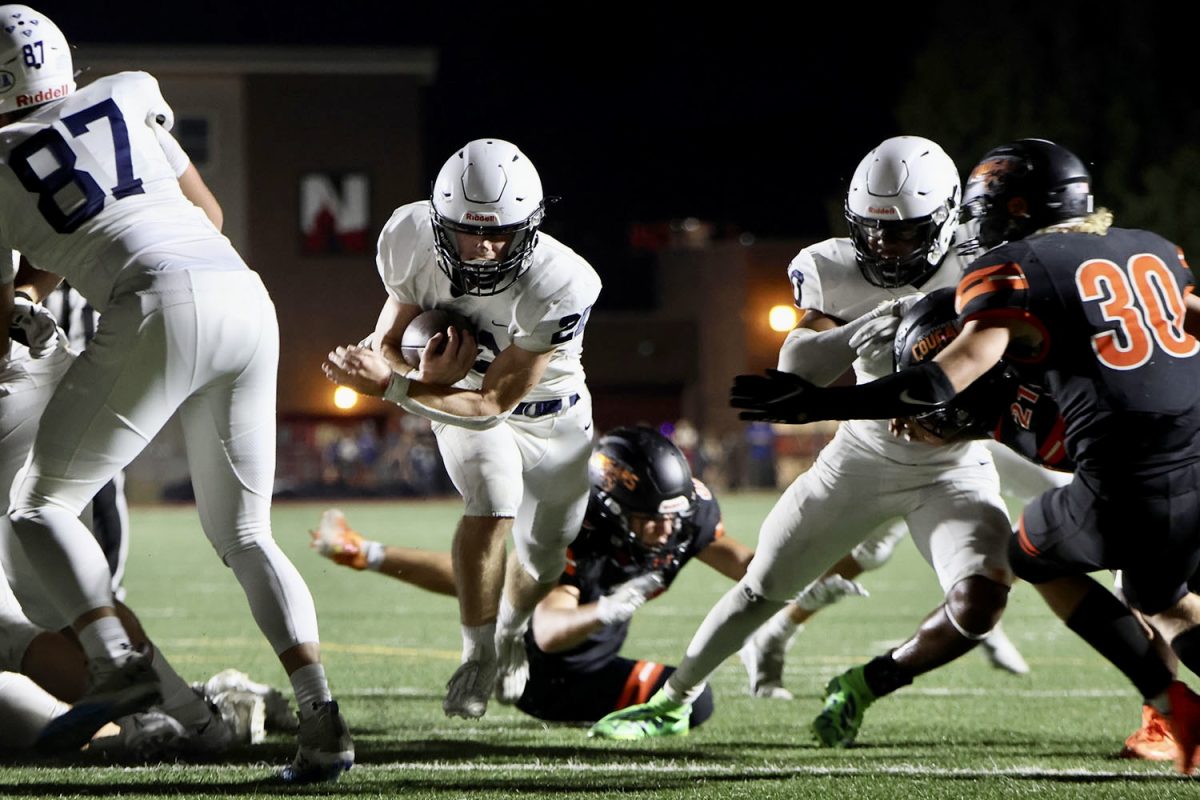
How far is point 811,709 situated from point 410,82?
22652 mm

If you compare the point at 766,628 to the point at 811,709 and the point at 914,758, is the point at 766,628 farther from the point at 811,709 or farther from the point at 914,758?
the point at 914,758

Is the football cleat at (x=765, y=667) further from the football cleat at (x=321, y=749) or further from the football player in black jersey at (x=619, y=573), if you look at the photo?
the football cleat at (x=321, y=749)

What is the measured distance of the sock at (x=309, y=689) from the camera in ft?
11.7

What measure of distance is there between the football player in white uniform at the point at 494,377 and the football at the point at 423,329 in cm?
3

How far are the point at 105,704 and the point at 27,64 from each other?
147 cm

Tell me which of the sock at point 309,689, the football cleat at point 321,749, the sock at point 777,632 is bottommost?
the sock at point 777,632

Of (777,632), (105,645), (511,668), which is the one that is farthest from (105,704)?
(777,632)

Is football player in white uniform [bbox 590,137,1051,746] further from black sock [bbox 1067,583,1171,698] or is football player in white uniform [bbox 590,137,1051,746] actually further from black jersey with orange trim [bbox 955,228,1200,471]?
black jersey with orange trim [bbox 955,228,1200,471]

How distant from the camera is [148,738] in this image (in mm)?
3928

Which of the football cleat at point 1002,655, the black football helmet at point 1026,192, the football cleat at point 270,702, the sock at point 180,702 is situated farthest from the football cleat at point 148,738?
the football cleat at point 1002,655

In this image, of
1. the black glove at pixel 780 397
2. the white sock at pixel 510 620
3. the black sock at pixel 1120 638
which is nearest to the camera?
the black glove at pixel 780 397

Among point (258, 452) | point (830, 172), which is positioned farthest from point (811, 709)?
point (830, 172)

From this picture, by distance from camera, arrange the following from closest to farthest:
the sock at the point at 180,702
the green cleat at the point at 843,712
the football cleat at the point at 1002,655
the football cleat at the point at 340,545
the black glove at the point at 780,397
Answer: the black glove at the point at 780,397 → the sock at the point at 180,702 → the green cleat at the point at 843,712 → the football cleat at the point at 340,545 → the football cleat at the point at 1002,655

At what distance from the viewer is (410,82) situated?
26516mm
